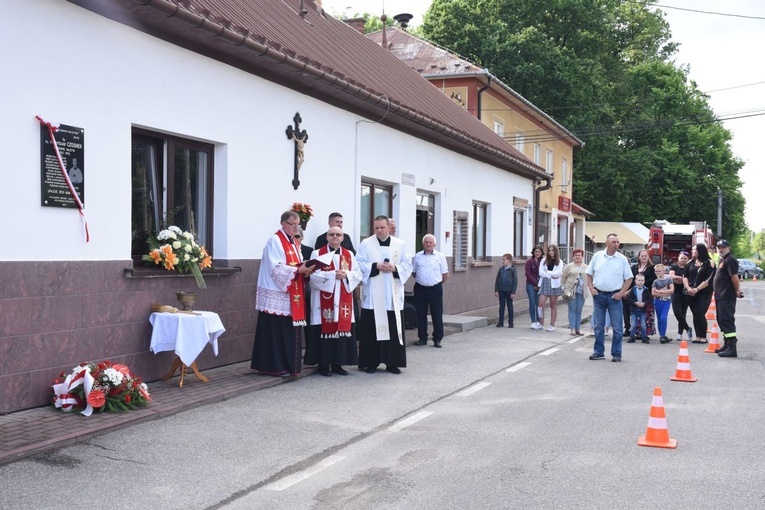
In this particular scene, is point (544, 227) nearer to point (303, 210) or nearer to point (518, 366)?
point (518, 366)

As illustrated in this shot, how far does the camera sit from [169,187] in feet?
30.5

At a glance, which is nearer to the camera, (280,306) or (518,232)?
(280,306)

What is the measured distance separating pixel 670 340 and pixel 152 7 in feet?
35.3

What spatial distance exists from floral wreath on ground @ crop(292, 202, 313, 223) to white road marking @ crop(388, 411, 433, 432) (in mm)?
4519

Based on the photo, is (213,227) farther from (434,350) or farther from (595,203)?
(595,203)

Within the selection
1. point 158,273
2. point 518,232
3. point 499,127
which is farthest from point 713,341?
point 499,127

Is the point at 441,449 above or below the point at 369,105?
below

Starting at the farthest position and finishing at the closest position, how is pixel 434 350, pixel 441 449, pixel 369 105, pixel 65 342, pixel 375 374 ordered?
pixel 369 105 < pixel 434 350 < pixel 375 374 < pixel 65 342 < pixel 441 449

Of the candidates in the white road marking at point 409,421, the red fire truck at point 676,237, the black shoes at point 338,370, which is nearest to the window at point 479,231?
the black shoes at point 338,370

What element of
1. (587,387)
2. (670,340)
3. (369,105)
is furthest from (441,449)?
(670,340)

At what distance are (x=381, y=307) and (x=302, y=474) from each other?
15.0ft

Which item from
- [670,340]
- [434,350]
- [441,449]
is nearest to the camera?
[441,449]

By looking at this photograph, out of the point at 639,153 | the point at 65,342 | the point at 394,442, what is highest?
the point at 639,153

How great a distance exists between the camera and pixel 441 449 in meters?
6.29
